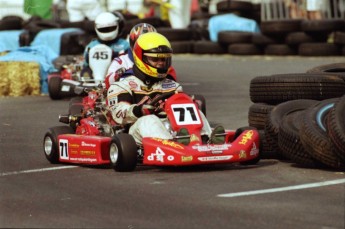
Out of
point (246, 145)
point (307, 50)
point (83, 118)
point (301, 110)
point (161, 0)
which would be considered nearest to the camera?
point (246, 145)

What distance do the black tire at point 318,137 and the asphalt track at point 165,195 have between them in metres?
0.11

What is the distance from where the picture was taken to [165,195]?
22.9ft

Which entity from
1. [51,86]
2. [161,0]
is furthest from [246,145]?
[161,0]

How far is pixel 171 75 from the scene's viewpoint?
9742 millimetres

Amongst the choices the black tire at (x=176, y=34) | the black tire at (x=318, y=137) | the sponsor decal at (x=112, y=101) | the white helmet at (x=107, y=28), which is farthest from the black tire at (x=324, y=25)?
the black tire at (x=318, y=137)

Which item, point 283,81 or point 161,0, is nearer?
point 283,81

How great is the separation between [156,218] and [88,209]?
1.79ft

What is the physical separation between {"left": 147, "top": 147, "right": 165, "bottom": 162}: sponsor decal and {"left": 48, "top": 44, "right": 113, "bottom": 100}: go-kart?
6720 mm

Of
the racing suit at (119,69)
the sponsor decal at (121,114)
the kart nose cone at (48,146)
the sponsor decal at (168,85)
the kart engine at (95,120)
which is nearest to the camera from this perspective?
the sponsor decal at (121,114)

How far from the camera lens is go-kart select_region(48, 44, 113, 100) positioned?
15.1 m

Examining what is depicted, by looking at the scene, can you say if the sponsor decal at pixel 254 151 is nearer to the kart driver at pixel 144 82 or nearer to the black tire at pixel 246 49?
A: the kart driver at pixel 144 82

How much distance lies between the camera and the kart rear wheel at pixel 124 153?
8.08 meters

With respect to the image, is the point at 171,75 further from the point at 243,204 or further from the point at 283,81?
the point at 243,204

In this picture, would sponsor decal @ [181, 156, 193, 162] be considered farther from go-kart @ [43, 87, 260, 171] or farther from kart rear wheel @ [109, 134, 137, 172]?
kart rear wheel @ [109, 134, 137, 172]
